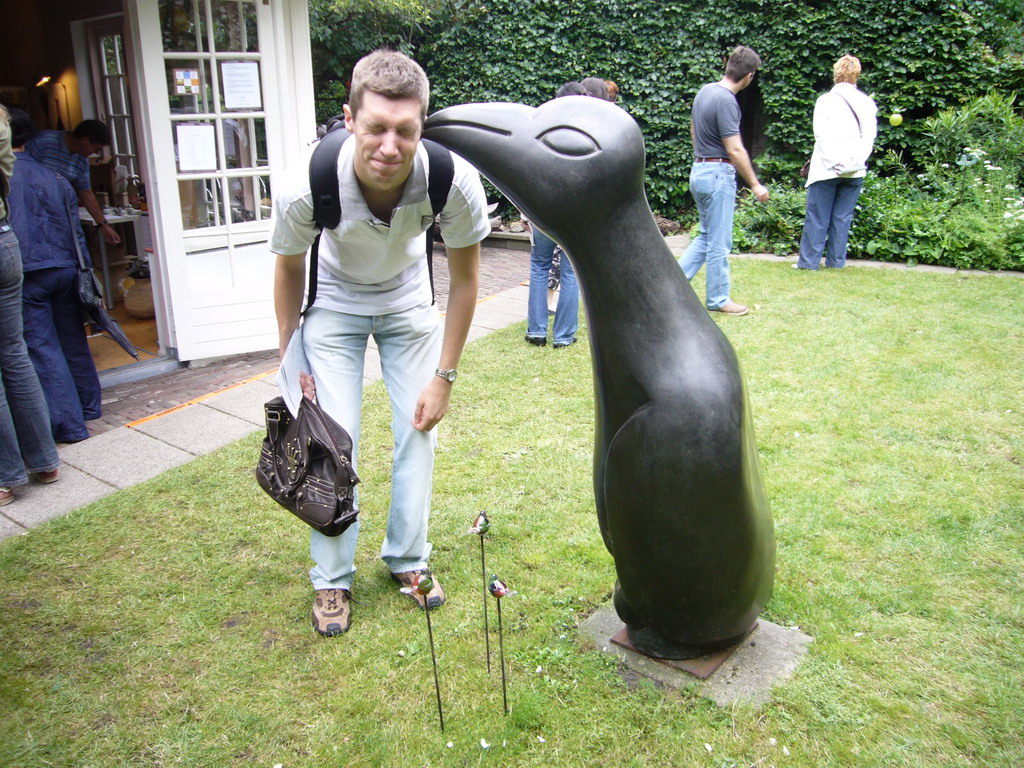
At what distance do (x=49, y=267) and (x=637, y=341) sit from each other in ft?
13.5

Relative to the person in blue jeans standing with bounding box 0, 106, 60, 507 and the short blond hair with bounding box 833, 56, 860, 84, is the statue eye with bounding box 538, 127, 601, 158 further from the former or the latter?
the short blond hair with bounding box 833, 56, 860, 84

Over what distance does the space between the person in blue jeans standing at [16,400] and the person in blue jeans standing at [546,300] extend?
3.60 m

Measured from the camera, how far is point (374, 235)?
2.83 meters

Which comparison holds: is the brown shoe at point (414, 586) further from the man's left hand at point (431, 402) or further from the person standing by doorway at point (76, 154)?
the person standing by doorway at point (76, 154)

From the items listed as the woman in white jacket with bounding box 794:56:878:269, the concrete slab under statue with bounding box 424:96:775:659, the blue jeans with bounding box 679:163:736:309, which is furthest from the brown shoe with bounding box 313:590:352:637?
the woman in white jacket with bounding box 794:56:878:269

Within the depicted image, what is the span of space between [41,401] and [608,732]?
145 inches

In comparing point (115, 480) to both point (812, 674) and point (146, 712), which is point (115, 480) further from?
point (812, 674)

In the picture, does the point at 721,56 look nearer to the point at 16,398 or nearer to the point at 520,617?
the point at 16,398

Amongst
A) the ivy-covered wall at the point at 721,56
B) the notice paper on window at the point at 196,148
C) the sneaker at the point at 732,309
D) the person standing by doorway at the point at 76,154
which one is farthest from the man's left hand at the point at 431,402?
the ivy-covered wall at the point at 721,56

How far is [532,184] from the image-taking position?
247cm

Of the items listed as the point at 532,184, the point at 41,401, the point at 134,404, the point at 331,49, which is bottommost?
the point at 134,404

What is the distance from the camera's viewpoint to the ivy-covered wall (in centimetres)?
1134

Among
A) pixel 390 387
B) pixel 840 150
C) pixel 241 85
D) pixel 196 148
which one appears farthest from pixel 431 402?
pixel 840 150

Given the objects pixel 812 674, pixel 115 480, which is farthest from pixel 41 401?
pixel 812 674
